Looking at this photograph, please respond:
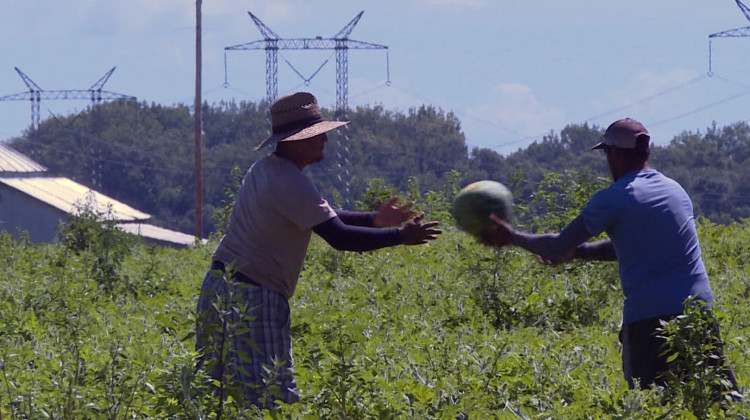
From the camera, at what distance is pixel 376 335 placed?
7891 mm

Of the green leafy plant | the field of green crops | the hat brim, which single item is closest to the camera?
the field of green crops

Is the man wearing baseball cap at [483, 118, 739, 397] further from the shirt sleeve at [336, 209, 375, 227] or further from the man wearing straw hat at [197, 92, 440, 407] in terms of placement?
the shirt sleeve at [336, 209, 375, 227]

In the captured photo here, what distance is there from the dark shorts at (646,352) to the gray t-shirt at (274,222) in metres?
1.56

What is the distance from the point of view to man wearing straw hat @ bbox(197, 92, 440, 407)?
5.34 m

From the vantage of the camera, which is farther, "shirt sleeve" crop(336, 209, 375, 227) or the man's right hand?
"shirt sleeve" crop(336, 209, 375, 227)

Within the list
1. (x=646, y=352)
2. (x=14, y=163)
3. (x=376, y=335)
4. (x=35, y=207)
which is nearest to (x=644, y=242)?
(x=646, y=352)

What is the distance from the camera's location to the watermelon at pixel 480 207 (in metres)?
6.59

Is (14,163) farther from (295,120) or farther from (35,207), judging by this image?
(295,120)

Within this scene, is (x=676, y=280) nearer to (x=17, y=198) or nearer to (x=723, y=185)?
(x=17, y=198)

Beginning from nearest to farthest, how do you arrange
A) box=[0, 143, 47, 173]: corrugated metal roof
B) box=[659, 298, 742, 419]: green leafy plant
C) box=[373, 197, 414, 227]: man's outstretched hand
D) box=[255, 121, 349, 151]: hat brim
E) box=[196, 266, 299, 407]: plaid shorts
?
box=[659, 298, 742, 419]: green leafy plant → box=[196, 266, 299, 407]: plaid shorts → box=[255, 121, 349, 151]: hat brim → box=[373, 197, 414, 227]: man's outstretched hand → box=[0, 143, 47, 173]: corrugated metal roof

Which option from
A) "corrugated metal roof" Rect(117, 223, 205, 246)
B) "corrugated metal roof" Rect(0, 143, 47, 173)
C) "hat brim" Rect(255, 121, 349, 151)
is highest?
"hat brim" Rect(255, 121, 349, 151)

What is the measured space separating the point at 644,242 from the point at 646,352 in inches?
20.6

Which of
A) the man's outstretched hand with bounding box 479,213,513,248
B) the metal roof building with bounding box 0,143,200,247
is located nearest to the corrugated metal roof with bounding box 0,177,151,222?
the metal roof building with bounding box 0,143,200,247

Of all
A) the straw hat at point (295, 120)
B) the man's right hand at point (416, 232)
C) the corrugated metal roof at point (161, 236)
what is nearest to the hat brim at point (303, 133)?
the straw hat at point (295, 120)
